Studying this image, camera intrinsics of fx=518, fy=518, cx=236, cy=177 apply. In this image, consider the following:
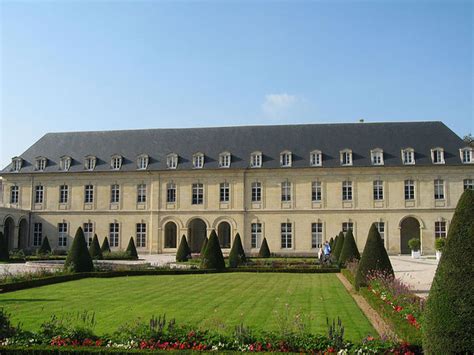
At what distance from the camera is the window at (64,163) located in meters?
39.4

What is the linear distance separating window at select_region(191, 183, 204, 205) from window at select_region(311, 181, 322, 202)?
26.1ft

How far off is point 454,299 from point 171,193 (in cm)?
3281

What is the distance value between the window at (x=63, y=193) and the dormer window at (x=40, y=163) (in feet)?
7.39

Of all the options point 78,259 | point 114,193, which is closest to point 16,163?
point 114,193

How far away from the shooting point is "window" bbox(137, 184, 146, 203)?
125 feet

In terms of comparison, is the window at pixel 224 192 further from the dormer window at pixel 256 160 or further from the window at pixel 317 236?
the window at pixel 317 236

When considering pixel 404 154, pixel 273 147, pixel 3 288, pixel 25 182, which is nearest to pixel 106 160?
pixel 25 182

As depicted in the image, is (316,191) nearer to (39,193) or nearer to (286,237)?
(286,237)

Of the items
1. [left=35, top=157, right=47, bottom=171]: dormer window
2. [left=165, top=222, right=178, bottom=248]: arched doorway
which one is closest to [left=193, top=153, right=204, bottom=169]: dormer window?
[left=165, top=222, right=178, bottom=248]: arched doorway

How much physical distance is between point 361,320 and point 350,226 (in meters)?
26.4

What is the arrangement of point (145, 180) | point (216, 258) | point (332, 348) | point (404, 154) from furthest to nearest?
1. point (145, 180)
2. point (404, 154)
3. point (216, 258)
4. point (332, 348)

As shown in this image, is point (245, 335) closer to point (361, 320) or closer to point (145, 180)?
point (361, 320)

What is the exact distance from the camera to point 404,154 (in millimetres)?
35750

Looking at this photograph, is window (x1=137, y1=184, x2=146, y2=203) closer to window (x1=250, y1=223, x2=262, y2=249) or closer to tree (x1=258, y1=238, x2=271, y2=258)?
window (x1=250, y1=223, x2=262, y2=249)
